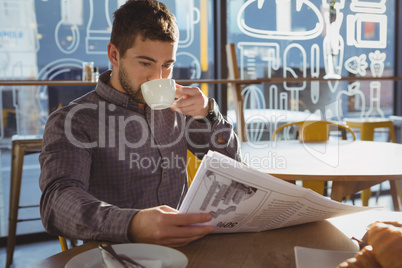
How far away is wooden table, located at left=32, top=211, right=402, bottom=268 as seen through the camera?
2.14 ft

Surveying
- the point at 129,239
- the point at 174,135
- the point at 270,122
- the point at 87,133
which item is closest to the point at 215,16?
the point at 270,122

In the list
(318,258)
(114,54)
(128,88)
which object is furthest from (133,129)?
(318,258)

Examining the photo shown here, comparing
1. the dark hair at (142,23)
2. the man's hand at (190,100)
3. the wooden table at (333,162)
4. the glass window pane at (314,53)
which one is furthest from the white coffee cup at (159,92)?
the glass window pane at (314,53)

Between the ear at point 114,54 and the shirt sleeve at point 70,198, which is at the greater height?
the ear at point 114,54

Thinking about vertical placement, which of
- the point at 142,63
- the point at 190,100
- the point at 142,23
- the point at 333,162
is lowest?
the point at 333,162

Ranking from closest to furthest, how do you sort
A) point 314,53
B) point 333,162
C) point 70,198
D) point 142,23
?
1. point 70,198
2. point 142,23
3. point 333,162
4. point 314,53

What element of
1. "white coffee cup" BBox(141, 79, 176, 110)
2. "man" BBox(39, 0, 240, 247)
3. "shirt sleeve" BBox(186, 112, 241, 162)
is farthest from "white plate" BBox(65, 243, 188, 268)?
"shirt sleeve" BBox(186, 112, 241, 162)

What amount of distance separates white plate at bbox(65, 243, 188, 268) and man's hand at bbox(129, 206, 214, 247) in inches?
2.1

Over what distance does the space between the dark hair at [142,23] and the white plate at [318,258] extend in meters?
0.86

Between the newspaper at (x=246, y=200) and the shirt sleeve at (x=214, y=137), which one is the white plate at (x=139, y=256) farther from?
the shirt sleeve at (x=214, y=137)

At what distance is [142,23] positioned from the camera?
126 centimetres

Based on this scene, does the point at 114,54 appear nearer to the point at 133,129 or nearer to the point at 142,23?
the point at 142,23

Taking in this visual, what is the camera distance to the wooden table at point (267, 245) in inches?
25.6

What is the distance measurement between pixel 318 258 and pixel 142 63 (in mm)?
882
